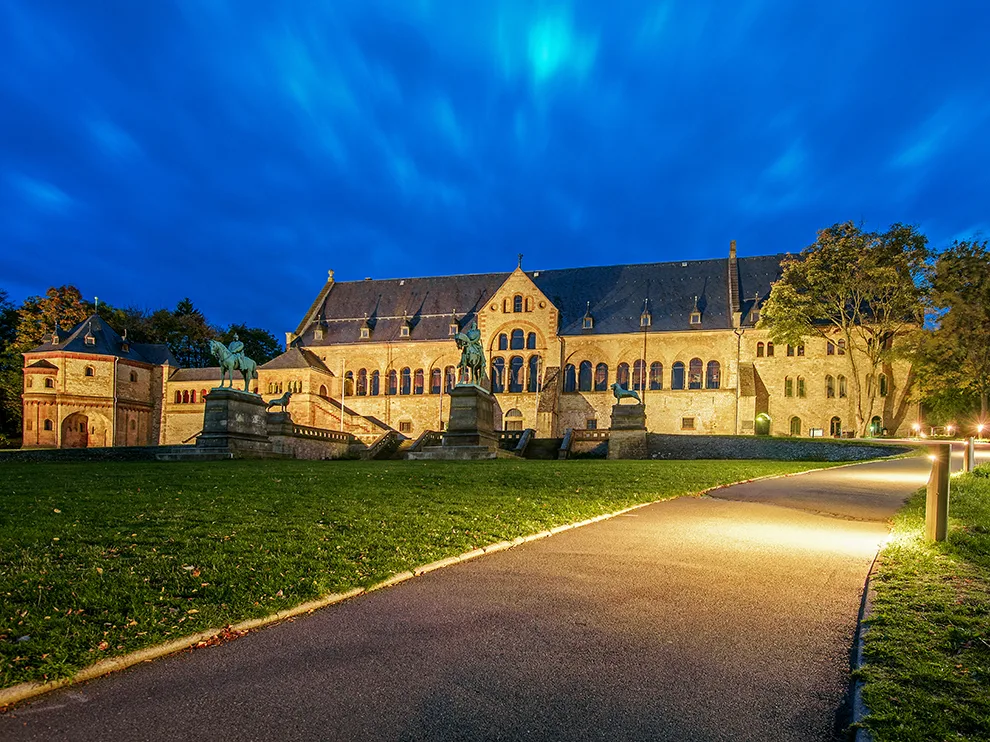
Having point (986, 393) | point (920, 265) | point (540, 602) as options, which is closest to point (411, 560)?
point (540, 602)

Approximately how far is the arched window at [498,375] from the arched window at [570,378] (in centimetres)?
526

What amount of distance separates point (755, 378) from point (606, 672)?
47454mm

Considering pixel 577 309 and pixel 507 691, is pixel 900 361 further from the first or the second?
pixel 507 691

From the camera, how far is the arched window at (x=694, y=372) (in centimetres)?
4919

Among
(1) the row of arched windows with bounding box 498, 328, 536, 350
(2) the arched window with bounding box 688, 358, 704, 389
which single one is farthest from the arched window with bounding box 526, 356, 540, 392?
(2) the arched window with bounding box 688, 358, 704, 389

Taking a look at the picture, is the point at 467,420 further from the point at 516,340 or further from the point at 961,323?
the point at 961,323

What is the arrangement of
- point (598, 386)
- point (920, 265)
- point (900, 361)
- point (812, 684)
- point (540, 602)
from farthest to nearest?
point (598, 386)
point (900, 361)
point (920, 265)
point (540, 602)
point (812, 684)

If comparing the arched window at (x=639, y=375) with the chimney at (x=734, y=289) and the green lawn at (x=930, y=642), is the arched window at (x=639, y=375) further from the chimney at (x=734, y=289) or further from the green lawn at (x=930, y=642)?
the green lawn at (x=930, y=642)

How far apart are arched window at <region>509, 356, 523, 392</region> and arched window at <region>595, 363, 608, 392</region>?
248 inches

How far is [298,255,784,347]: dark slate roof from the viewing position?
51.2 m

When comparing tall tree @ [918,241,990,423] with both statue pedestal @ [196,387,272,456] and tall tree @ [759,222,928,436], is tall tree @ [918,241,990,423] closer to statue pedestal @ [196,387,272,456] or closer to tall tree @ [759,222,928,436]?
tall tree @ [759,222,928,436]

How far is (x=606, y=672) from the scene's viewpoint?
3936 millimetres

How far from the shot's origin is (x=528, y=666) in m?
4.02

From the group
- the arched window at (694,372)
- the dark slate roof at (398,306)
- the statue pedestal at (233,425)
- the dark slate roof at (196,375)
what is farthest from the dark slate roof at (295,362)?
the arched window at (694,372)
